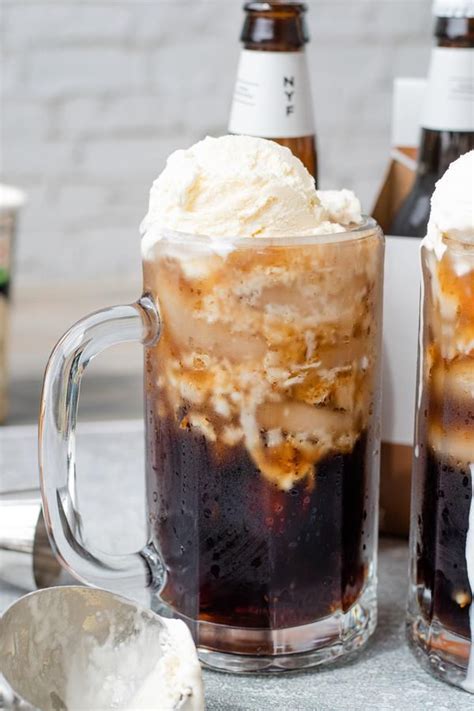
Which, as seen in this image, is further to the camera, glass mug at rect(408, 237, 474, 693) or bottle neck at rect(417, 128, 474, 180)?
bottle neck at rect(417, 128, 474, 180)

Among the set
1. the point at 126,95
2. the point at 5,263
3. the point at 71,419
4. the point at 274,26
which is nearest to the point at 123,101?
the point at 126,95

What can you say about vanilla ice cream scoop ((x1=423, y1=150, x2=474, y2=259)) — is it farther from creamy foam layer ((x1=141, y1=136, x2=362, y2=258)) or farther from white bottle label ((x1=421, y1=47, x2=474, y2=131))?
white bottle label ((x1=421, y1=47, x2=474, y2=131))

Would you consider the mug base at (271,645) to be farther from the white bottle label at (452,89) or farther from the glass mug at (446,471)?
the white bottle label at (452,89)

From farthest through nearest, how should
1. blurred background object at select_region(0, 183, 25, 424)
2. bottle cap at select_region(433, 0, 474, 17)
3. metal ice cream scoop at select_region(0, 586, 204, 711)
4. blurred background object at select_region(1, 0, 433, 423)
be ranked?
blurred background object at select_region(1, 0, 433, 423) < blurred background object at select_region(0, 183, 25, 424) < bottle cap at select_region(433, 0, 474, 17) < metal ice cream scoop at select_region(0, 586, 204, 711)

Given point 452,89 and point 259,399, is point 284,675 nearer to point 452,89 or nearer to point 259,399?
point 259,399

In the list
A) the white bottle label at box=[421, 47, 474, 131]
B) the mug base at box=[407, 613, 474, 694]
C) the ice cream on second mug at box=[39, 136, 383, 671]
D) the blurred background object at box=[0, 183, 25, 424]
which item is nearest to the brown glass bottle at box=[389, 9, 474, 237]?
the white bottle label at box=[421, 47, 474, 131]

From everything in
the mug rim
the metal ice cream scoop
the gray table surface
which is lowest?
the gray table surface

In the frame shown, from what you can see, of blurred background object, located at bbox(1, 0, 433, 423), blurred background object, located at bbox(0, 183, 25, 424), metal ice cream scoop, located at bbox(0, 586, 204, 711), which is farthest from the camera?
blurred background object, located at bbox(1, 0, 433, 423)
